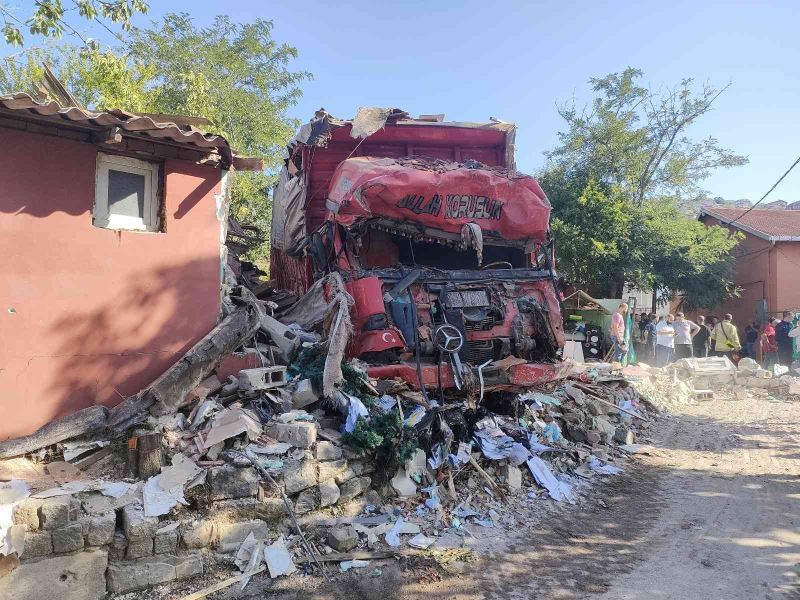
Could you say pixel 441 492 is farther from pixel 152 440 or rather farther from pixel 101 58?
pixel 101 58

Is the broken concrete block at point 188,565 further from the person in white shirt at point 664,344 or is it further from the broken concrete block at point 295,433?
the person in white shirt at point 664,344

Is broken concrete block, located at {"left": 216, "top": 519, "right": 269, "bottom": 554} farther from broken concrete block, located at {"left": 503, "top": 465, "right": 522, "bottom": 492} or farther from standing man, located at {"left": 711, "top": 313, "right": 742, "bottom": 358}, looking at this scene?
standing man, located at {"left": 711, "top": 313, "right": 742, "bottom": 358}

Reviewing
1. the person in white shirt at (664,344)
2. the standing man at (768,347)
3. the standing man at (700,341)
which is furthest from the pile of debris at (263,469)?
the standing man at (700,341)

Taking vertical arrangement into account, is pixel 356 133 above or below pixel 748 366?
above

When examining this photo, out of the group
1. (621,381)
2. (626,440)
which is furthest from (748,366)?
(626,440)

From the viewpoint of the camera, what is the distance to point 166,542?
3621 mm

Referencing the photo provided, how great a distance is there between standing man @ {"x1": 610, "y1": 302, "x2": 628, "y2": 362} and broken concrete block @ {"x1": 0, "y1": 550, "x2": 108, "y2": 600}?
35.8 ft

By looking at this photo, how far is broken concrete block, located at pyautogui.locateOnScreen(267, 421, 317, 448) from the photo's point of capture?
449cm

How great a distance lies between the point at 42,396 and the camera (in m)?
4.34

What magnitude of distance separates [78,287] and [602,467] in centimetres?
606

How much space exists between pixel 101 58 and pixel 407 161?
4256 millimetres

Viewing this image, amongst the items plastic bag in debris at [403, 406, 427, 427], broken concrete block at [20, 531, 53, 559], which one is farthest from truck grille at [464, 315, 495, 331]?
broken concrete block at [20, 531, 53, 559]

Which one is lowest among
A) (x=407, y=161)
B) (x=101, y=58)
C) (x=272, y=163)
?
(x=407, y=161)

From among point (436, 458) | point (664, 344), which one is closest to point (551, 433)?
point (436, 458)
